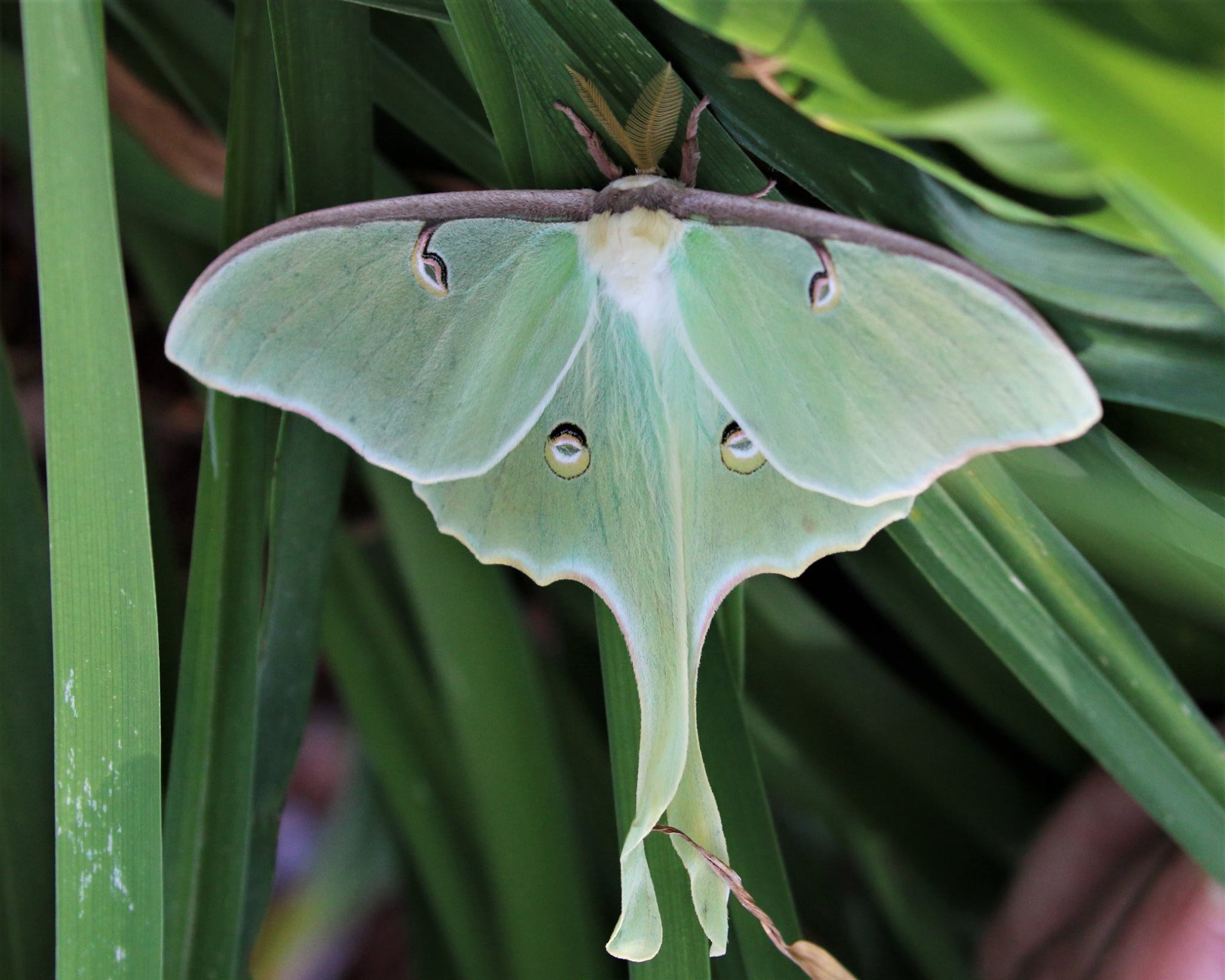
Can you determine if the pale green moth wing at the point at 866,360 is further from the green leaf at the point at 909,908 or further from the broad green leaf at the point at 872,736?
the green leaf at the point at 909,908

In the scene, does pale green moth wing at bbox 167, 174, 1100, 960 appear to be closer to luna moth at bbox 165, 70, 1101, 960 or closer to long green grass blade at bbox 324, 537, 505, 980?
luna moth at bbox 165, 70, 1101, 960

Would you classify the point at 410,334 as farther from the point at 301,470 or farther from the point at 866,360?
the point at 866,360

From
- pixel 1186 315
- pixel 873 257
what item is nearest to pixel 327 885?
pixel 873 257

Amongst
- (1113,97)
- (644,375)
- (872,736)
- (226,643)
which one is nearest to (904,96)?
(1113,97)

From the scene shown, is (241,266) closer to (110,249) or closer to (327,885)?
(110,249)

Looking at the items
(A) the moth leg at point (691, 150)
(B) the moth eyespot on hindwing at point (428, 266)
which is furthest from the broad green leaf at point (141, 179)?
(A) the moth leg at point (691, 150)
